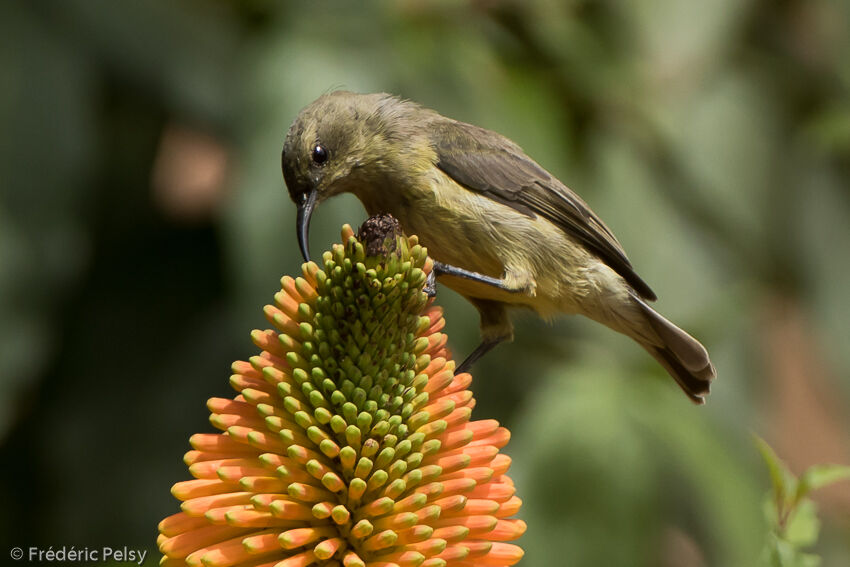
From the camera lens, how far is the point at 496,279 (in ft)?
9.24

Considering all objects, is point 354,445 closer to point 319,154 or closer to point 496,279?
point 496,279

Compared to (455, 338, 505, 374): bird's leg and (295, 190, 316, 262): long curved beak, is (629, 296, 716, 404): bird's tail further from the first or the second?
(295, 190, 316, 262): long curved beak

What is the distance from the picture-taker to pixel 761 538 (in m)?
4.09

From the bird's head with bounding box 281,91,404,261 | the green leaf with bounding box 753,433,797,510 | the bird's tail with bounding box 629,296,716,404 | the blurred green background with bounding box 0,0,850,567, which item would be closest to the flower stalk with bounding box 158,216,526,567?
the green leaf with bounding box 753,433,797,510

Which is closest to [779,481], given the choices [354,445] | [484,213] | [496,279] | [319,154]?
[354,445]

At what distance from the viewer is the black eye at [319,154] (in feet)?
9.81

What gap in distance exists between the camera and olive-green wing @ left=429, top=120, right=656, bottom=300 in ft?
9.96

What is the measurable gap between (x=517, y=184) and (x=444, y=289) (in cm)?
144

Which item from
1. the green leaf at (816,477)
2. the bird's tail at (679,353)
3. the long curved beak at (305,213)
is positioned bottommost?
the green leaf at (816,477)

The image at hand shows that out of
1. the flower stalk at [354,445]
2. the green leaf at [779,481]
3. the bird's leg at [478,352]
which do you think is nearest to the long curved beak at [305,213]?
the bird's leg at [478,352]

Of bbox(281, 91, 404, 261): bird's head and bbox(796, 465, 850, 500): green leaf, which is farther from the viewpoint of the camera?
bbox(281, 91, 404, 261): bird's head

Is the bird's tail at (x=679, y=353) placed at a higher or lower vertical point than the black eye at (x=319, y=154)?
lower

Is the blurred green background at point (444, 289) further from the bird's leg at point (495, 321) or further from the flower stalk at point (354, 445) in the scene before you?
the flower stalk at point (354, 445)

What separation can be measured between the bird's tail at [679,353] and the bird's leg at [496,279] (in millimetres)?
423
